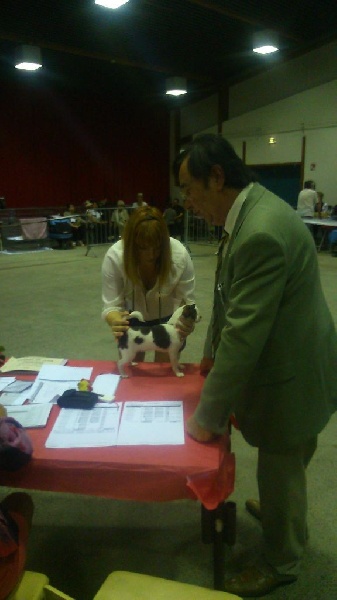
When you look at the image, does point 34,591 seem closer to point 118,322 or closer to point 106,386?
point 106,386

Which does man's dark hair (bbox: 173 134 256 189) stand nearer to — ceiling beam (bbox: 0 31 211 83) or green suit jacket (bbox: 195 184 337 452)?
green suit jacket (bbox: 195 184 337 452)

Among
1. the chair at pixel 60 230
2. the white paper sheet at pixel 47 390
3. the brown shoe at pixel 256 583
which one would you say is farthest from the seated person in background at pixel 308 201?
the brown shoe at pixel 256 583

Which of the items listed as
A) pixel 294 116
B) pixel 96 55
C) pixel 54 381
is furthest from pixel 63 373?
pixel 294 116

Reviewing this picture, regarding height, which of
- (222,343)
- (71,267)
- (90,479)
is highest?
(222,343)

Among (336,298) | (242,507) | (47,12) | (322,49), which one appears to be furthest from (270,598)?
(322,49)

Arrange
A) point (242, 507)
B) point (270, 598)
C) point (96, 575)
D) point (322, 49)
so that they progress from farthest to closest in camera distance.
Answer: point (322, 49) < point (242, 507) < point (96, 575) < point (270, 598)

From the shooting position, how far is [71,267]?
8.80 m

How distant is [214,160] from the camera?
1.41 meters

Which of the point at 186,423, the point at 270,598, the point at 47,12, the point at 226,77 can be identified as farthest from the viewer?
the point at 226,77

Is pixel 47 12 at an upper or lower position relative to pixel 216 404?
upper

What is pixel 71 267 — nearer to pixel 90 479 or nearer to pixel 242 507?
pixel 242 507

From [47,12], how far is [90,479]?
9032mm

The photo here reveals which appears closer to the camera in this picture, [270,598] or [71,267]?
[270,598]

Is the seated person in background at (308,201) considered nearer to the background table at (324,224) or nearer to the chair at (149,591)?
the background table at (324,224)
